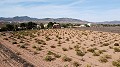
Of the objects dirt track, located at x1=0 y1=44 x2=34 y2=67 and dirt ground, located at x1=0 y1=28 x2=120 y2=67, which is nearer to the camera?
dirt track, located at x1=0 y1=44 x2=34 y2=67

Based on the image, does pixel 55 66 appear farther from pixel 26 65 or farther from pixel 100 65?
pixel 100 65

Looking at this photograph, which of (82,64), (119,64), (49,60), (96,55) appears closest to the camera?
(119,64)

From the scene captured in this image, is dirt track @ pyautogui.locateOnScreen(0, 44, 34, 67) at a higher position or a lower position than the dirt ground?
higher

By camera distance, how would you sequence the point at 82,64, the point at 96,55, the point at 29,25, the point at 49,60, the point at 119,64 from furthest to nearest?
the point at 29,25, the point at 96,55, the point at 49,60, the point at 82,64, the point at 119,64

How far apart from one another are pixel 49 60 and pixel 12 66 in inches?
149

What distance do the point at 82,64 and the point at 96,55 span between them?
174 inches

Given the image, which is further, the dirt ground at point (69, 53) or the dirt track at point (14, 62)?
the dirt ground at point (69, 53)

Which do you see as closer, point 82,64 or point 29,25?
point 82,64

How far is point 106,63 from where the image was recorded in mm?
16906

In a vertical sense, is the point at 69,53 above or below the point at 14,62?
below

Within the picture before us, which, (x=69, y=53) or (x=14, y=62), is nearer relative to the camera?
(x=14, y=62)

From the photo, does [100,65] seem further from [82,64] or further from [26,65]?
[26,65]

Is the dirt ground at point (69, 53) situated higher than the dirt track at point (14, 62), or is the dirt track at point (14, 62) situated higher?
the dirt track at point (14, 62)

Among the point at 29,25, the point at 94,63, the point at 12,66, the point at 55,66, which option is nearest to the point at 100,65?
the point at 94,63
